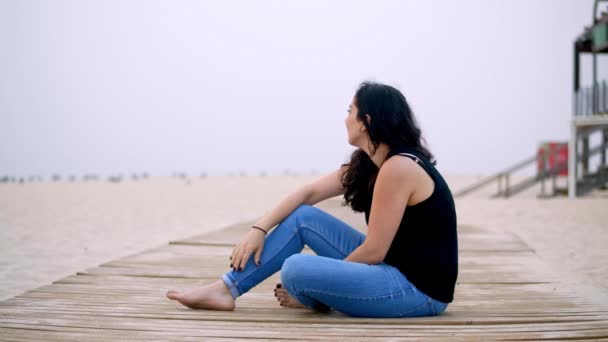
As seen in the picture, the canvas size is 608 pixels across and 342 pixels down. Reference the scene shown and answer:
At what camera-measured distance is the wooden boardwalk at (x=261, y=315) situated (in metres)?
2.41

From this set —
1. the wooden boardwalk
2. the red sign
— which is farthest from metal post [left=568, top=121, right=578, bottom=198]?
the wooden boardwalk

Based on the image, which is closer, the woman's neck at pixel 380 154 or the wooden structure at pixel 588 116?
the woman's neck at pixel 380 154

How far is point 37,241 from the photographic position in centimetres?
927

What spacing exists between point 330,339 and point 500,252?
3587 millimetres

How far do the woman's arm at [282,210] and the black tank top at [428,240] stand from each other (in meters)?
0.53

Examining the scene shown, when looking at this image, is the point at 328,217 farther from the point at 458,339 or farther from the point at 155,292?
the point at 155,292

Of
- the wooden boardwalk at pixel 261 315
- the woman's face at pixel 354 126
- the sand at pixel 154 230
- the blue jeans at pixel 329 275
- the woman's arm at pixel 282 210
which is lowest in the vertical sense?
the sand at pixel 154 230

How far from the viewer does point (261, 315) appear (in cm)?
283

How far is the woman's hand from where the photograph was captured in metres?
2.82

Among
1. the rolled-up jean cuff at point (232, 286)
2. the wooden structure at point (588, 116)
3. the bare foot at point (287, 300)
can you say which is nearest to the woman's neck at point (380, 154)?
the bare foot at point (287, 300)

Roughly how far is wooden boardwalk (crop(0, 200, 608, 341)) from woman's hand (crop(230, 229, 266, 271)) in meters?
0.22

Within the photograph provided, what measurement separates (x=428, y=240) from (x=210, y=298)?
97cm

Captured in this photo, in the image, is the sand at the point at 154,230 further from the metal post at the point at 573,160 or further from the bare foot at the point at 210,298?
the bare foot at the point at 210,298

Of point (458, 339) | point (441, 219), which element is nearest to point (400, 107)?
point (441, 219)
